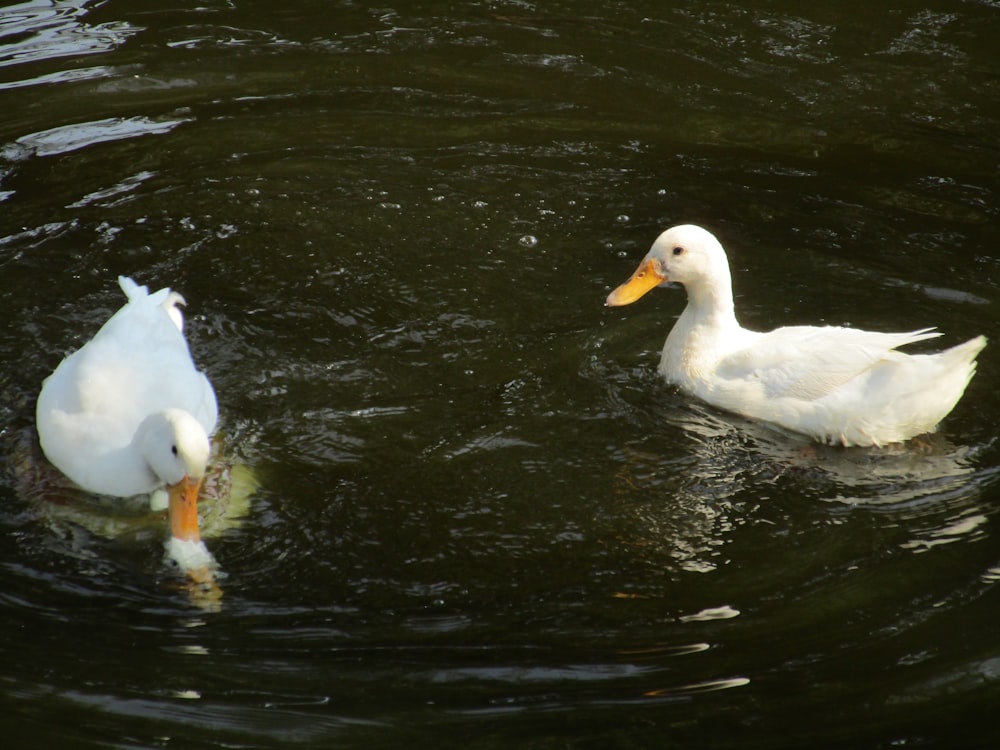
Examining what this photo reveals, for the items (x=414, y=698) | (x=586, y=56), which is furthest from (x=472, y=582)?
(x=586, y=56)

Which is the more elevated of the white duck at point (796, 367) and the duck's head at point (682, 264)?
the duck's head at point (682, 264)

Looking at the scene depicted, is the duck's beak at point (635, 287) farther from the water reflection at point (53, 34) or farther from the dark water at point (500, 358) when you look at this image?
the water reflection at point (53, 34)

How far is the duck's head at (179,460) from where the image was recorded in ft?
14.7

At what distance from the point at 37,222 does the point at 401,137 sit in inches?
89.9

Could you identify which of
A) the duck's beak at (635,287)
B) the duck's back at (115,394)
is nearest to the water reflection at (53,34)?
the duck's back at (115,394)

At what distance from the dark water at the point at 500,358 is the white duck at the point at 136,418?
0.15m

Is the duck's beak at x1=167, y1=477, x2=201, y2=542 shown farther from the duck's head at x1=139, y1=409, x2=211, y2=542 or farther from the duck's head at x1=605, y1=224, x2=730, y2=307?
the duck's head at x1=605, y1=224, x2=730, y2=307

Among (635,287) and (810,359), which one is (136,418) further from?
(810,359)

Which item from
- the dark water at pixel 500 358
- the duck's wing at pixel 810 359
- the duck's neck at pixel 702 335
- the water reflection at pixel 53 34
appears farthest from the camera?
the water reflection at pixel 53 34

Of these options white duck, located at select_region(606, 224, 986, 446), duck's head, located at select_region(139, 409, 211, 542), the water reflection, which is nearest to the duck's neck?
white duck, located at select_region(606, 224, 986, 446)

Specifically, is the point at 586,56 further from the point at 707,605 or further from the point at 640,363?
the point at 707,605

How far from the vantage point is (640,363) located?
19.5ft

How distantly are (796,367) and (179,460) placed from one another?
8.73 ft

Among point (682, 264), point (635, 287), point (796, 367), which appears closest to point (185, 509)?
point (635, 287)
